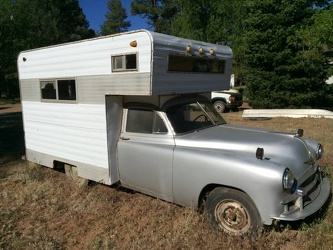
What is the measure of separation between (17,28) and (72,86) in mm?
17831

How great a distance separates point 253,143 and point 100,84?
8.59ft

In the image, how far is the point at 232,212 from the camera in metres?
3.95

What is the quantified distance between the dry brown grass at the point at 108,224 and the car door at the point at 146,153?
0.38 meters

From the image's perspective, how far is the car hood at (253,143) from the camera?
13.7 ft

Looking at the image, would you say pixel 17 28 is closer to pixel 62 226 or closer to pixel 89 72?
pixel 89 72

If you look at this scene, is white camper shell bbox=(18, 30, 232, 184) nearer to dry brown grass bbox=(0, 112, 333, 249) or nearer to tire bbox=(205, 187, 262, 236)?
dry brown grass bbox=(0, 112, 333, 249)

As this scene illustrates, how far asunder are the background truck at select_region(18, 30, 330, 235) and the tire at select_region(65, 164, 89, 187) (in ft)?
0.10

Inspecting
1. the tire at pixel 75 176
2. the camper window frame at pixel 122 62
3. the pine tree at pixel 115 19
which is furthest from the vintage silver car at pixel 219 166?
the pine tree at pixel 115 19

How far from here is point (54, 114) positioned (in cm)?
622

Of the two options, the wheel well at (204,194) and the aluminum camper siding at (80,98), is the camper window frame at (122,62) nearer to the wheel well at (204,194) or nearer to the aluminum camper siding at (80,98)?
the aluminum camper siding at (80,98)

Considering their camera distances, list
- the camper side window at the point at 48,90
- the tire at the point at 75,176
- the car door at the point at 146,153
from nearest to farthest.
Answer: the car door at the point at 146,153 < the tire at the point at 75,176 < the camper side window at the point at 48,90

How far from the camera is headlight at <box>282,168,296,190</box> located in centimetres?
354

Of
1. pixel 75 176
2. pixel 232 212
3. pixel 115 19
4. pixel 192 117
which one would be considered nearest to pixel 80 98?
pixel 75 176

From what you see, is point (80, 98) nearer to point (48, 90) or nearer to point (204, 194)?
point (48, 90)
